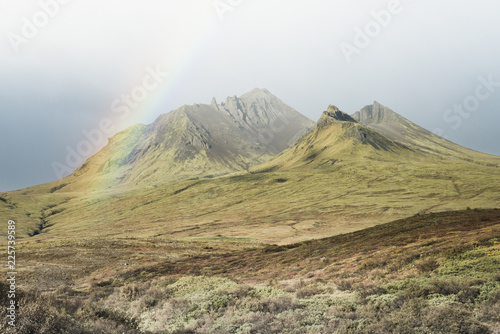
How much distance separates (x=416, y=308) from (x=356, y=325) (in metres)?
2.71

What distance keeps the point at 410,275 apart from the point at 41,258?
5217cm

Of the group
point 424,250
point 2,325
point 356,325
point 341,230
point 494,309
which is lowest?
point 341,230

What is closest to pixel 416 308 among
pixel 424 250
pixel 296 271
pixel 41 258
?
pixel 424 250

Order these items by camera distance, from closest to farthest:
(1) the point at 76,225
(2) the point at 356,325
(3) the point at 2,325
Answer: (3) the point at 2,325 → (2) the point at 356,325 → (1) the point at 76,225

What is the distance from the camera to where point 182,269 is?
32.2 meters

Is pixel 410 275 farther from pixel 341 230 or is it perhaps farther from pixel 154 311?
pixel 341 230

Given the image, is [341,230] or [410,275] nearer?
[410,275]

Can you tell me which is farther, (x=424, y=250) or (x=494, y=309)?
(x=424, y=250)

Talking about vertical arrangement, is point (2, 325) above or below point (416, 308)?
above

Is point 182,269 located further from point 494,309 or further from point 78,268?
point 494,309

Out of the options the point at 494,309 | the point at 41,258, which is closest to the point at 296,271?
the point at 494,309

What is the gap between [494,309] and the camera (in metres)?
10.3

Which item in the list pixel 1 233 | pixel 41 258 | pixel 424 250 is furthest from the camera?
pixel 1 233

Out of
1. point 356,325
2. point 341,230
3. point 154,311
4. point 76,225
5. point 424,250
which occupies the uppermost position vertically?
point 76,225
